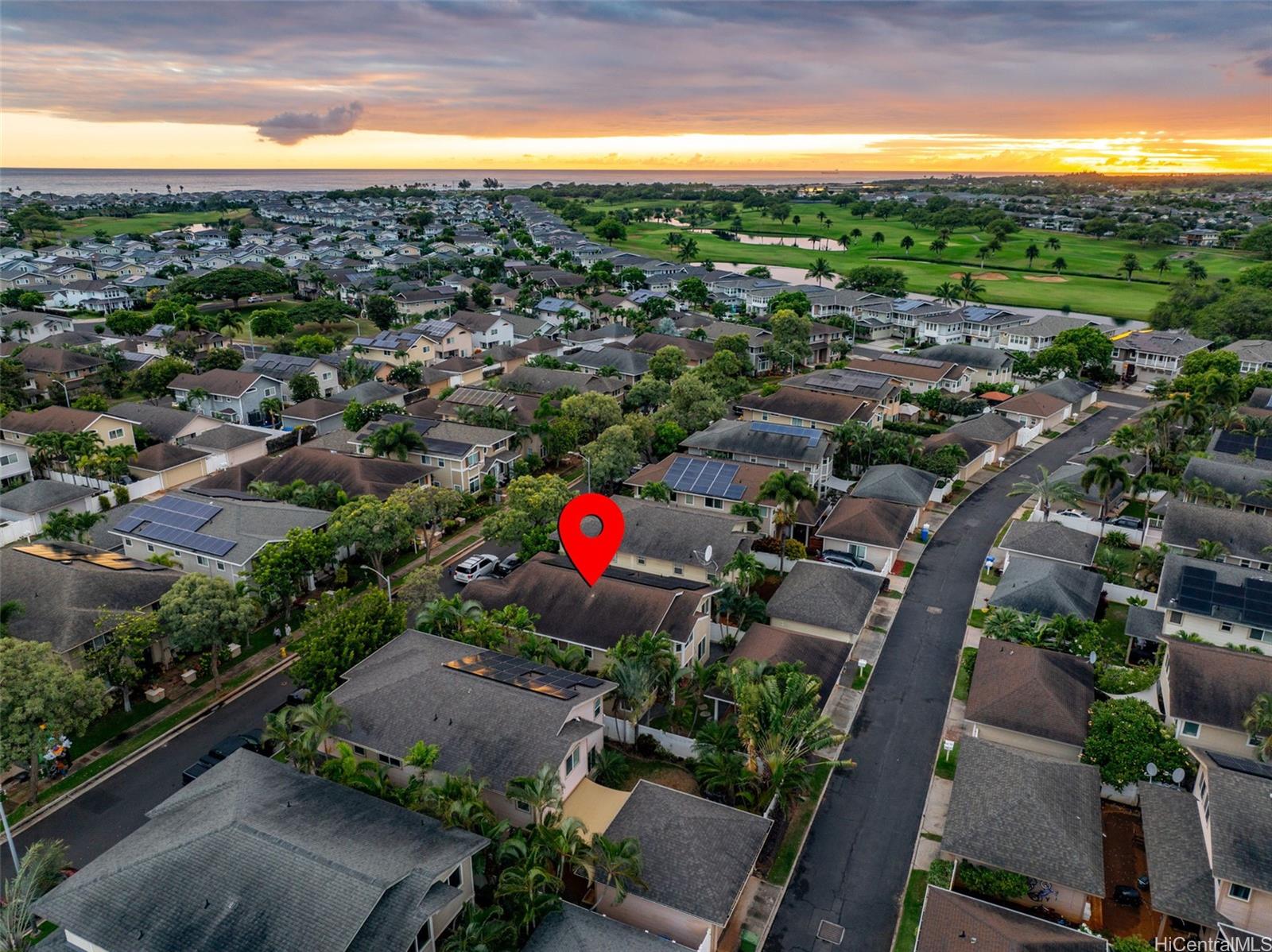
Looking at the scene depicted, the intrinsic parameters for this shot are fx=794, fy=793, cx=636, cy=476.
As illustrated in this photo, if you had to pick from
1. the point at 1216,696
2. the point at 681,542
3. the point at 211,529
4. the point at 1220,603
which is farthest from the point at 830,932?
the point at 211,529

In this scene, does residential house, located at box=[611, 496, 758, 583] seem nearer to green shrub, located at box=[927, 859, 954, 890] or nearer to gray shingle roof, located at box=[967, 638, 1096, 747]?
gray shingle roof, located at box=[967, 638, 1096, 747]

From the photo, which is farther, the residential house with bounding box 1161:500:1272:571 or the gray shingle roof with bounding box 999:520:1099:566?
the gray shingle roof with bounding box 999:520:1099:566

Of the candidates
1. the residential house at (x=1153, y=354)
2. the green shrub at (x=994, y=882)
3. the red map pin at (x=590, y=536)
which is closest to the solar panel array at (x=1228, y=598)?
the green shrub at (x=994, y=882)

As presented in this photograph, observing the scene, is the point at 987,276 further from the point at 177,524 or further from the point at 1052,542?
the point at 177,524

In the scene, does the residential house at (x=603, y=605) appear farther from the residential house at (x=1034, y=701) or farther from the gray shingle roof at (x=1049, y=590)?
the gray shingle roof at (x=1049, y=590)

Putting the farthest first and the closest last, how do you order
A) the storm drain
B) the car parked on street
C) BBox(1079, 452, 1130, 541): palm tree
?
BBox(1079, 452, 1130, 541): palm tree
the car parked on street
the storm drain

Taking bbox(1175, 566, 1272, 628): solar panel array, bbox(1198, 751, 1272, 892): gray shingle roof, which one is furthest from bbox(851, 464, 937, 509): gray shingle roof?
bbox(1198, 751, 1272, 892): gray shingle roof
